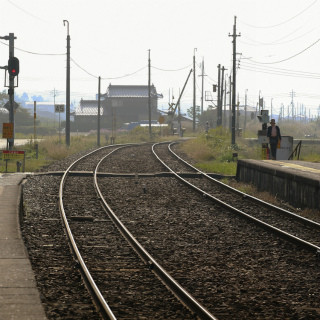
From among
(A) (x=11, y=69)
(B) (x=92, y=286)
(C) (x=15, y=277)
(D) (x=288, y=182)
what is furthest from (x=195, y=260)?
(A) (x=11, y=69)

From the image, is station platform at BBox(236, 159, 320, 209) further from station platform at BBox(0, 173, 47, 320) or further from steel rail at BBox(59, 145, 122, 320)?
station platform at BBox(0, 173, 47, 320)

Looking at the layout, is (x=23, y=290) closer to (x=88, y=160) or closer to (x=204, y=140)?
(x=88, y=160)

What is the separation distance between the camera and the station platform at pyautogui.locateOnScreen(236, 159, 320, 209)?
14328 mm

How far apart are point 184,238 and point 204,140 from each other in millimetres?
32633

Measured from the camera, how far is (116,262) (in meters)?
9.07

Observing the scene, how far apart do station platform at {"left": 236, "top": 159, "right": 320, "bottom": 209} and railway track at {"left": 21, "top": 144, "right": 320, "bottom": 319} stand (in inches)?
74.2

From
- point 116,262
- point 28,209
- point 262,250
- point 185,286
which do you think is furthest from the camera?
point 28,209

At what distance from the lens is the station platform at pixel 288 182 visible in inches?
564

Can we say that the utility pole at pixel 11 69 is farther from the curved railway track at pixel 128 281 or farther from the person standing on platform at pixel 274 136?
the curved railway track at pixel 128 281

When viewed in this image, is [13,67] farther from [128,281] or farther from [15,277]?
[128,281]

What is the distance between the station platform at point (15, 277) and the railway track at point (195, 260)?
819 mm

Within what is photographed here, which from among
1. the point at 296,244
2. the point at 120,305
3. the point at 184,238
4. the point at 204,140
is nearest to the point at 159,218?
the point at 184,238

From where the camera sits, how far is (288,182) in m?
16.0

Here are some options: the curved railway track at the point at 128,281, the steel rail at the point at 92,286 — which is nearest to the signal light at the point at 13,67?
the curved railway track at the point at 128,281
